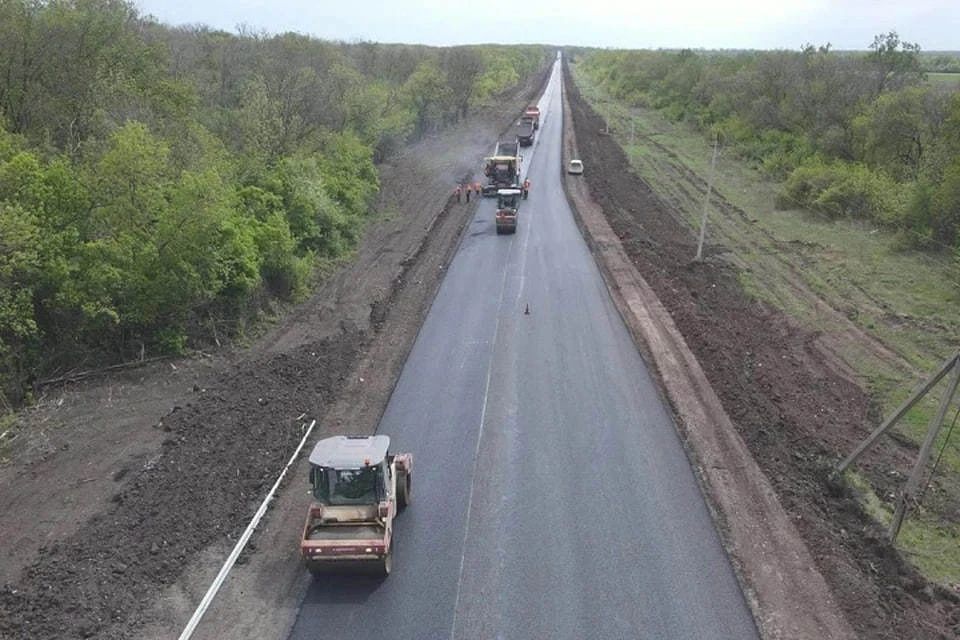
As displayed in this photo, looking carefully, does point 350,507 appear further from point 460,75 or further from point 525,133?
point 460,75

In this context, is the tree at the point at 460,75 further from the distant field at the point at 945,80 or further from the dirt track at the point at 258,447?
the dirt track at the point at 258,447

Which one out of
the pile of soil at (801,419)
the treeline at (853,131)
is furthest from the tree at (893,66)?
the pile of soil at (801,419)

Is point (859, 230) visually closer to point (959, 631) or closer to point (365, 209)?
point (365, 209)

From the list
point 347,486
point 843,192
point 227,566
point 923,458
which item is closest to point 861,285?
point 843,192

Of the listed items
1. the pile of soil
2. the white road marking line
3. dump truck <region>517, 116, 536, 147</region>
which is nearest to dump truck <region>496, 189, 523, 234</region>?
the pile of soil

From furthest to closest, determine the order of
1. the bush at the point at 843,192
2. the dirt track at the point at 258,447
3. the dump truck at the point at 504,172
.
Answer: the dump truck at the point at 504,172 < the bush at the point at 843,192 < the dirt track at the point at 258,447

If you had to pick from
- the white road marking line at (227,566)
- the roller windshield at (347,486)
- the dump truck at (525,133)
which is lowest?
the white road marking line at (227,566)
